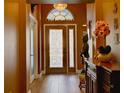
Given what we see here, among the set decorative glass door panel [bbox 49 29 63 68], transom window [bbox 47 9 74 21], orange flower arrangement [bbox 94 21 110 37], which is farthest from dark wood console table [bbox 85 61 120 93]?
transom window [bbox 47 9 74 21]

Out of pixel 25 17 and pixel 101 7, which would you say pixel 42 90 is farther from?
pixel 101 7

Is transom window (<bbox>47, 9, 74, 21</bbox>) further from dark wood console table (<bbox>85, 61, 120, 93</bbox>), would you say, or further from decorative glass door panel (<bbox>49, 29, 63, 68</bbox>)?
dark wood console table (<bbox>85, 61, 120, 93</bbox>)

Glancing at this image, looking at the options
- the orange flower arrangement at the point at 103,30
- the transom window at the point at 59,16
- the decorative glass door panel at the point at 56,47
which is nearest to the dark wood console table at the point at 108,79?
the orange flower arrangement at the point at 103,30

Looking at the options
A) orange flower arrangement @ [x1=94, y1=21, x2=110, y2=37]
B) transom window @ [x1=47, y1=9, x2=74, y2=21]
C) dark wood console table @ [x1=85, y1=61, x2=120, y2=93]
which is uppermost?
transom window @ [x1=47, y1=9, x2=74, y2=21]

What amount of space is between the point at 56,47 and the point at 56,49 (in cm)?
10

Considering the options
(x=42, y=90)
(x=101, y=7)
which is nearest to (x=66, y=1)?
(x=101, y=7)

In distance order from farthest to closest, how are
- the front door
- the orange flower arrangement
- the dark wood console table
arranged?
the front door → the orange flower arrangement → the dark wood console table

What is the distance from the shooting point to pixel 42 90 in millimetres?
8086

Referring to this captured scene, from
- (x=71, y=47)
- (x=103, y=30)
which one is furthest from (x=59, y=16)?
(x=103, y=30)

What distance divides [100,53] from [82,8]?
357 inches

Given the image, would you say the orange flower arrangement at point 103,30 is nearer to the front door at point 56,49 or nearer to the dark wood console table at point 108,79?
the dark wood console table at point 108,79

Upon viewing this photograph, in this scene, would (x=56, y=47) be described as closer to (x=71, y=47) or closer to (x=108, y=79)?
(x=71, y=47)

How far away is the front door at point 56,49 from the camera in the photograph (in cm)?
1305

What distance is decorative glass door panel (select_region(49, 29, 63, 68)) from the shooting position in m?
13.1
